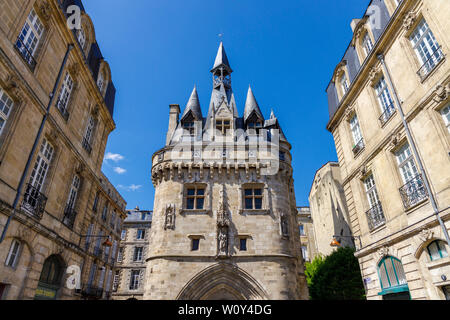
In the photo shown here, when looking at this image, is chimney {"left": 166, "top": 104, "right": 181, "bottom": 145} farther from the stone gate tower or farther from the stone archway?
the stone archway

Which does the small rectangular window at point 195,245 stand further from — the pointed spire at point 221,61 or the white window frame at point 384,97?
the pointed spire at point 221,61

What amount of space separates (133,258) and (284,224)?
64.4 feet

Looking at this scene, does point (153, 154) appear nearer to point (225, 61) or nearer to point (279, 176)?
point (279, 176)

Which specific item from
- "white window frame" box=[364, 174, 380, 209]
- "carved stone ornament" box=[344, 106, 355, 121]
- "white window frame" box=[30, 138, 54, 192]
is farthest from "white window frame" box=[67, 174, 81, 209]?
"carved stone ornament" box=[344, 106, 355, 121]

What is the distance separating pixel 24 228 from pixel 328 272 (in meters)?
15.3

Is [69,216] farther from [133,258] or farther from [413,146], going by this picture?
[133,258]

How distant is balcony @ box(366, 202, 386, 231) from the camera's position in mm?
8281

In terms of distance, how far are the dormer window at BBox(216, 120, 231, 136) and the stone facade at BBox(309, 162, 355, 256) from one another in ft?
35.9

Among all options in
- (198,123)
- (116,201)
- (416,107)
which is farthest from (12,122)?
(116,201)

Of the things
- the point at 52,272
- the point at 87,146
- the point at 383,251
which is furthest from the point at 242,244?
the point at 87,146

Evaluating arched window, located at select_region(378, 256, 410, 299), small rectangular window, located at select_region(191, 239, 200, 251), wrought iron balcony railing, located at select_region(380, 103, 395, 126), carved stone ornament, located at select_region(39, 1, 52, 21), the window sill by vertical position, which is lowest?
arched window, located at select_region(378, 256, 410, 299)

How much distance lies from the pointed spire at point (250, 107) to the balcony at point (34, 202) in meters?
13.9

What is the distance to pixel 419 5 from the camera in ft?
23.6

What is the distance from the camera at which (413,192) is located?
710cm
